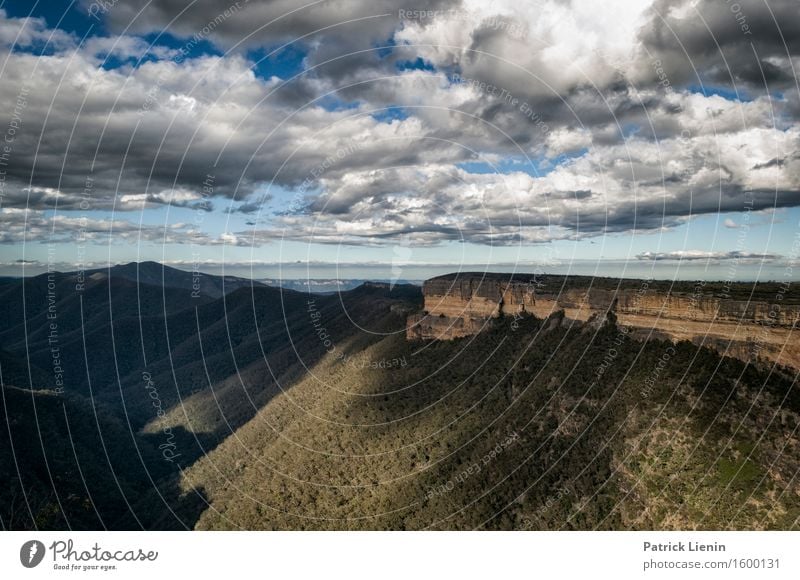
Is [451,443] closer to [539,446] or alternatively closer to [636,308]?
[539,446]

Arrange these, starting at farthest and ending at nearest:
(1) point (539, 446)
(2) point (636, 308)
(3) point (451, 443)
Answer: (2) point (636, 308) → (3) point (451, 443) → (1) point (539, 446)

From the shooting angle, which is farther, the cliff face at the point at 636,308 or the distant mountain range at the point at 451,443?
the cliff face at the point at 636,308

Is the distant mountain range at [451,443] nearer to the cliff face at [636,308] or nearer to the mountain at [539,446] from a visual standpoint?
the mountain at [539,446]

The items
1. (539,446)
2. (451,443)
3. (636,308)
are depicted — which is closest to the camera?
(539,446)

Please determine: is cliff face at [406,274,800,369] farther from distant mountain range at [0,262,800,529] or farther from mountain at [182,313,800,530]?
mountain at [182,313,800,530]

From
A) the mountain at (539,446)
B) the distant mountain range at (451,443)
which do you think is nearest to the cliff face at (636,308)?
the distant mountain range at (451,443)

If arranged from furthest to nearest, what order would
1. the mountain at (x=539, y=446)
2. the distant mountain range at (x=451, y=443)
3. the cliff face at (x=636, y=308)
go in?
the cliff face at (x=636, y=308) → the distant mountain range at (x=451, y=443) → the mountain at (x=539, y=446)

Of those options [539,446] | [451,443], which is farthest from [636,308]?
[451,443]
